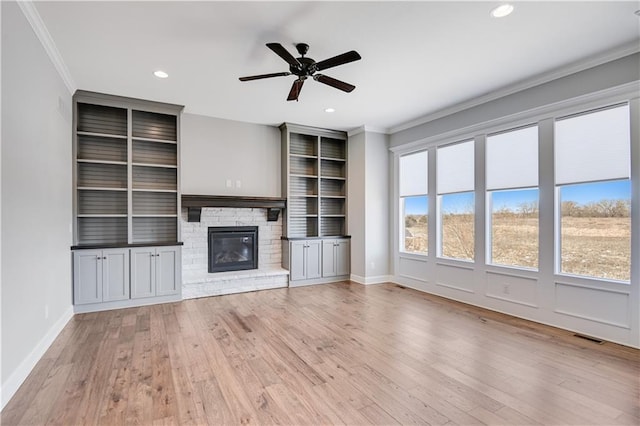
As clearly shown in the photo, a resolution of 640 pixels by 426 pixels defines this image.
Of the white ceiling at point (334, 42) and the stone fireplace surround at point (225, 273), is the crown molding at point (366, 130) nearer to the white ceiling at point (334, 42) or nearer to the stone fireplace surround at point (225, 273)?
the white ceiling at point (334, 42)

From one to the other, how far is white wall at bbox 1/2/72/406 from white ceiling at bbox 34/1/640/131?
1.19 ft

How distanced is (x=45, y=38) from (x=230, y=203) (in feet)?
9.46

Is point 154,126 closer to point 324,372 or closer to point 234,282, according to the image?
point 234,282

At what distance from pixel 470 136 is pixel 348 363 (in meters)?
3.59

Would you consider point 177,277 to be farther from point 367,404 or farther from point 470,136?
point 470,136

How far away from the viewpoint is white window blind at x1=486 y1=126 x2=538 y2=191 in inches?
155

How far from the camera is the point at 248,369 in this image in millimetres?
2646

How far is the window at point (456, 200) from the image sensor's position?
470 centimetres

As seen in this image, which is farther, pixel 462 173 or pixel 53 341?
pixel 462 173

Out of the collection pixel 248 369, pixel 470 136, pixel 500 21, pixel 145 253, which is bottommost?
pixel 248 369

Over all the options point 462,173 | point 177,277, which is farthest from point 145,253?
point 462,173

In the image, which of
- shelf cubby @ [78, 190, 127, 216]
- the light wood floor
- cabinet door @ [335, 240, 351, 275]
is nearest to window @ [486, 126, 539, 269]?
the light wood floor

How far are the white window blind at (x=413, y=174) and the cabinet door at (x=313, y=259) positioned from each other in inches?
71.2

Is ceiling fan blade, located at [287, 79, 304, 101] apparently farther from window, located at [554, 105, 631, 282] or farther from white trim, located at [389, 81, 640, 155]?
window, located at [554, 105, 631, 282]
